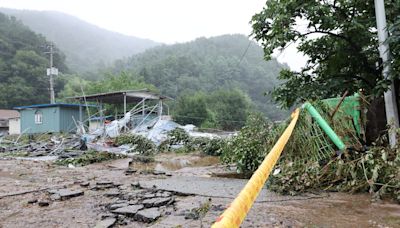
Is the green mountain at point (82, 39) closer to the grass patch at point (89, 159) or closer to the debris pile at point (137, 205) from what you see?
the grass patch at point (89, 159)

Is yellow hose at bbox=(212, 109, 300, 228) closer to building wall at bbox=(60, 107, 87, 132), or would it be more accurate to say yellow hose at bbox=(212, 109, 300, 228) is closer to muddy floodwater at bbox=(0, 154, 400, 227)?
muddy floodwater at bbox=(0, 154, 400, 227)

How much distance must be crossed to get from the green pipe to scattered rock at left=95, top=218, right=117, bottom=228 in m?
2.94

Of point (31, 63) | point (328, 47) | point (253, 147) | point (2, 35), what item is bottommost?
point (253, 147)

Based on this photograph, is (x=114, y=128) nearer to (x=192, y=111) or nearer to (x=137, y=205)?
(x=137, y=205)

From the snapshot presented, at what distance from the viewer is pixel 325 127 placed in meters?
3.96

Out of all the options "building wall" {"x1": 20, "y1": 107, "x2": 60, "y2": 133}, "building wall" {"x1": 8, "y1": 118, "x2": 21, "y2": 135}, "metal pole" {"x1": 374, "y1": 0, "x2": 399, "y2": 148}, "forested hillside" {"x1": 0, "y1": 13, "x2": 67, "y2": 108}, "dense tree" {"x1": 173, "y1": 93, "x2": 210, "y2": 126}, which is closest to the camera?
"metal pole" {"x1": 374, "y1": 0, "x2": 399, "y2": 148}

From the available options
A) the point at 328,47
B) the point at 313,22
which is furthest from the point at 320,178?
the point at 328,47

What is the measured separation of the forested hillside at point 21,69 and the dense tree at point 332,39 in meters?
40.3

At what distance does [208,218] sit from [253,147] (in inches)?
117

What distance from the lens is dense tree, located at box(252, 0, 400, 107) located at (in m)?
4.97

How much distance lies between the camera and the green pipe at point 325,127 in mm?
3910

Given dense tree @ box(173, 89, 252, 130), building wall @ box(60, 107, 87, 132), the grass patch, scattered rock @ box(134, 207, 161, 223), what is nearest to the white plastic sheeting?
the grass patch

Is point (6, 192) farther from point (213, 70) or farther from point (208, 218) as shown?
point (213, 70)

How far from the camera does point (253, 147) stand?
5.70 meters
